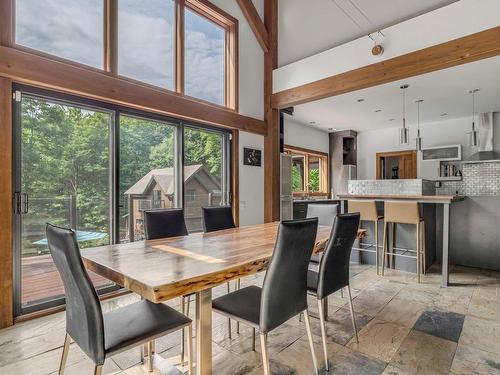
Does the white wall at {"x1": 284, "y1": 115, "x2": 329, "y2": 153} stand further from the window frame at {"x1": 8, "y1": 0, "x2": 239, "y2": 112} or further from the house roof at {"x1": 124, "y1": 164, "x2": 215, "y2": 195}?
the house roof at {"x1": 124, "y1": 164, "x2": 215, "y2": 195}

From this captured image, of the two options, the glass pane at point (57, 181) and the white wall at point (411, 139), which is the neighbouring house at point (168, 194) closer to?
the glass pane at point (57, 181)

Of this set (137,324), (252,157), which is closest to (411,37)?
(252,157)

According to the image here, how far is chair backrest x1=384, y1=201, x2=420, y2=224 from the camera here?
3.57m

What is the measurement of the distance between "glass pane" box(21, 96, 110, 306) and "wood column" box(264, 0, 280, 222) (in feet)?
8.88

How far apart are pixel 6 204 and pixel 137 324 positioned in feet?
6.22

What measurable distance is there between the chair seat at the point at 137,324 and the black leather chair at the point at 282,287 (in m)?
0.29

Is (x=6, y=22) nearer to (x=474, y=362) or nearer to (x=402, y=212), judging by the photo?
(x=474, y=362)

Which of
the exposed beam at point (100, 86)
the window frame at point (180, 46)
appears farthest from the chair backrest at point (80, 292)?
the window frame at point (180, 46)

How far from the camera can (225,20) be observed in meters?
4.48

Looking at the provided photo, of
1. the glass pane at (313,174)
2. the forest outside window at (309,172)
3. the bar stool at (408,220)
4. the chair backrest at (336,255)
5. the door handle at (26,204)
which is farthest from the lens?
the glass pane at (313,174)

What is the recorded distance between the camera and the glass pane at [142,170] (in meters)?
3.27

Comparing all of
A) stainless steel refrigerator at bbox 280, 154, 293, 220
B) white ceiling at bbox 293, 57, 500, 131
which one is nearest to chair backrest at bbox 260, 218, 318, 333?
stainless steel refrigerator at bbox 280, 154, 293, 220

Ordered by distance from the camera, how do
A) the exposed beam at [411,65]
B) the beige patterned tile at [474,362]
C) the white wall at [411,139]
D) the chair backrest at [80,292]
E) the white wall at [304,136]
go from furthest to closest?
the white wall at [304,136] → the white wall at [411,139] → the exposed beam at [411,65] → the beige patterned tile at [474,362] → the chair backrest at [80,292]

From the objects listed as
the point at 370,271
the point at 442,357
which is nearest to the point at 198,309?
the point at 442,357
